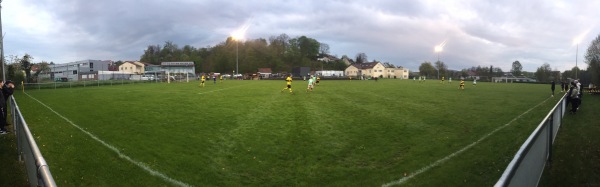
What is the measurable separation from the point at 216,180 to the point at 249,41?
408ft

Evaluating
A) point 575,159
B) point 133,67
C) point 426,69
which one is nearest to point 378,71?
point 426,69

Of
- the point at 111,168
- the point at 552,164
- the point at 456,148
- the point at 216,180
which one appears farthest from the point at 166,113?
the point at 552,164

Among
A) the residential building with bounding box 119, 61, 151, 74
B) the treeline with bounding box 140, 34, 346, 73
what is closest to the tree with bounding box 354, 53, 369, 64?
the treeline with bounding box 140, 34, 346, 73

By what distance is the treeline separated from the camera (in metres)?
116

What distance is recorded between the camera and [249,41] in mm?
128500

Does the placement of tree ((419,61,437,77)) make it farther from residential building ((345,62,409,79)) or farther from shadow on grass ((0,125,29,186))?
shadow on grass ((0,125,29,186))

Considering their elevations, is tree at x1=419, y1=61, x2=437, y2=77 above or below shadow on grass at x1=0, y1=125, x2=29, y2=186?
above

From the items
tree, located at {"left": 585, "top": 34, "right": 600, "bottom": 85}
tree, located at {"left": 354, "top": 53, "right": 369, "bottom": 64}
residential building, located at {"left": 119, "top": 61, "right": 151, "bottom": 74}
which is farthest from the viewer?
tree, located at {"left": 354, "top": 53, "right": 369, "bottom": 64}

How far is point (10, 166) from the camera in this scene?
7191 millimetres

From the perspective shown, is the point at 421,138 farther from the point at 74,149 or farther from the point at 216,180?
the point at 74,149

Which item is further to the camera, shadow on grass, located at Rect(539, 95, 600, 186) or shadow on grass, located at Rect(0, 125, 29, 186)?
shadow on grass, located at Rect(539, 95, 600, 186)

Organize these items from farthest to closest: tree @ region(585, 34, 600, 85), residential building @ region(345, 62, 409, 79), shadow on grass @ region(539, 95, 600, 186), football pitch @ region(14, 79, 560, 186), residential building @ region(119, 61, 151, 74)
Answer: residential building @ region(345, 62, 409, 79) → residential building @ region(119, 61, 151, 74) → tree @ region(585, 34, 600, 85) → football pitch @ region(14, 79, 560, 186) → shadow on grass @ region(539, 95, 600, 186)

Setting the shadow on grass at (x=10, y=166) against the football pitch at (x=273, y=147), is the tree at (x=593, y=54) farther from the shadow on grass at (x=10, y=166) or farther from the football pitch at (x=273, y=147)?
the shadow on grass at (x=10, y=166)

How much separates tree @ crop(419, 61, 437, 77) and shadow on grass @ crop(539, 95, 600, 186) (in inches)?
A: 5298
